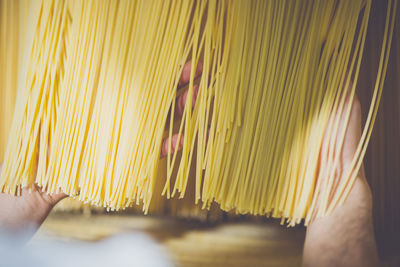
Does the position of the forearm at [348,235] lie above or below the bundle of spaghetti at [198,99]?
below

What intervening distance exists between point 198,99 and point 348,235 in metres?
0.32

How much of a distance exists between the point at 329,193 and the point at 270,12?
0.29 meters

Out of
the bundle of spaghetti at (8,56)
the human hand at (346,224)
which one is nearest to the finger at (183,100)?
the human hand at (346,224)

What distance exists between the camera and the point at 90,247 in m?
0.77

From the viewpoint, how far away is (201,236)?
0.78m

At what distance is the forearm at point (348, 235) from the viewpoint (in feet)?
1.93

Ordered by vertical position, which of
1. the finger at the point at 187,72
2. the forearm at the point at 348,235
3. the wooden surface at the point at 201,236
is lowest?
the wooden surface at the point at 201,236

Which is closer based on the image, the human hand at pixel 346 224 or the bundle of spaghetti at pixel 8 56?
the human hand at pixel 346 224

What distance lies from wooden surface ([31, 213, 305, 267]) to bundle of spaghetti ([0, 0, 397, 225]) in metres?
0.10

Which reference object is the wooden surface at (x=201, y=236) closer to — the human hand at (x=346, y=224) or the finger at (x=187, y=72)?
the human hand at (x=346, y=224)

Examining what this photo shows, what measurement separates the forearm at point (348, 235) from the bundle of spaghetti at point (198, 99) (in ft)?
0.07

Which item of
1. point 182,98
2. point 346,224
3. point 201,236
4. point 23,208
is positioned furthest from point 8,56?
point 346,224

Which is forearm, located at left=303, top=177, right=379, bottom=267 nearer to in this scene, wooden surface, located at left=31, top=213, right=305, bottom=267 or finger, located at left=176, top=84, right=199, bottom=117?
wooden surface, located at left=31, top=213, right=305, bottom=267

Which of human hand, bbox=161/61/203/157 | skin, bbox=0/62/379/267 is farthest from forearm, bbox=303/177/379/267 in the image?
human hand, bbox=161/61/203/157
